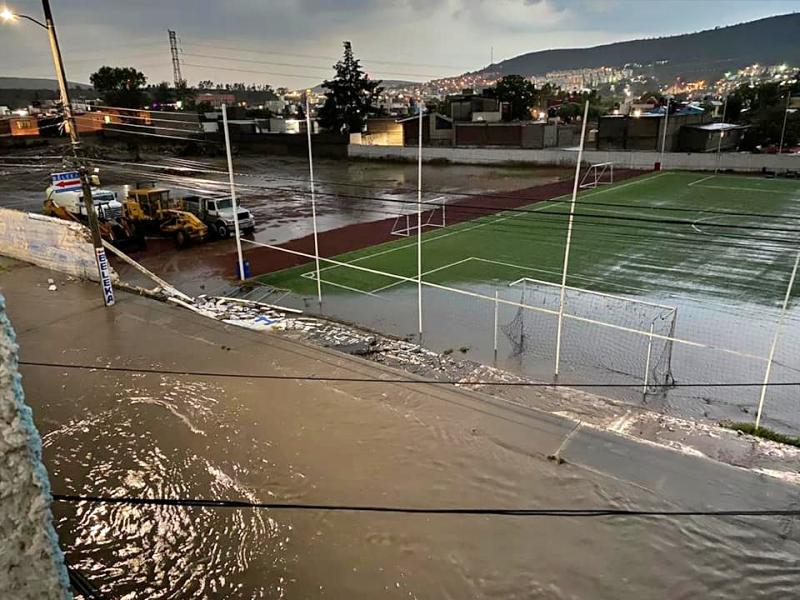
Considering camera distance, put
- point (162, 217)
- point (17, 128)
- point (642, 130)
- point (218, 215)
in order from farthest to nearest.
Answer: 1. point (17, 128)
2. point (642, 130)
3. point (162, 217)
4. point (218, 215)

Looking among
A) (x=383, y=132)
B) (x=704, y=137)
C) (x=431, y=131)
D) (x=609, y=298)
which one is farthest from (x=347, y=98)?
(x=609, y=298)

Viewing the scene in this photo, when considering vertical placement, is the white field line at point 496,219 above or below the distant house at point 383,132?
below

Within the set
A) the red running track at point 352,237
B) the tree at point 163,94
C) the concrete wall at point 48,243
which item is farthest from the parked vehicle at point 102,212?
the tree at point 163,94

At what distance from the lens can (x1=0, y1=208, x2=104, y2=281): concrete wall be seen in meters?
15.9

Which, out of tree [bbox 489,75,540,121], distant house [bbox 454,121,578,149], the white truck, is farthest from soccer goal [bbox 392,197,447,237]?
tree [bbox 489,75,540,121]

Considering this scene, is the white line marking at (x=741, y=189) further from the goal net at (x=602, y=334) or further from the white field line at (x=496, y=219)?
the goal net at (x=602, y=334)

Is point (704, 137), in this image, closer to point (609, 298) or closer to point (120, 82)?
point (609, 298)

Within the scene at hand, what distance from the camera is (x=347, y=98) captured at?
196 ft

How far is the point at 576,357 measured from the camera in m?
12.1

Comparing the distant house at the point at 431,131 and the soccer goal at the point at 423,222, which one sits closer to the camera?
the soccer goal at the point at 423,222

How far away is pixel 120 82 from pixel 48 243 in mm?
74762

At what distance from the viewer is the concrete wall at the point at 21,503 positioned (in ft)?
6.85

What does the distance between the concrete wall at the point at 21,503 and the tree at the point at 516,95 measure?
71184mm

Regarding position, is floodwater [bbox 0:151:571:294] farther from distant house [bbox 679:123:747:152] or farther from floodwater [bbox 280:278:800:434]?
distant house [bbox 679:123:747:152]
